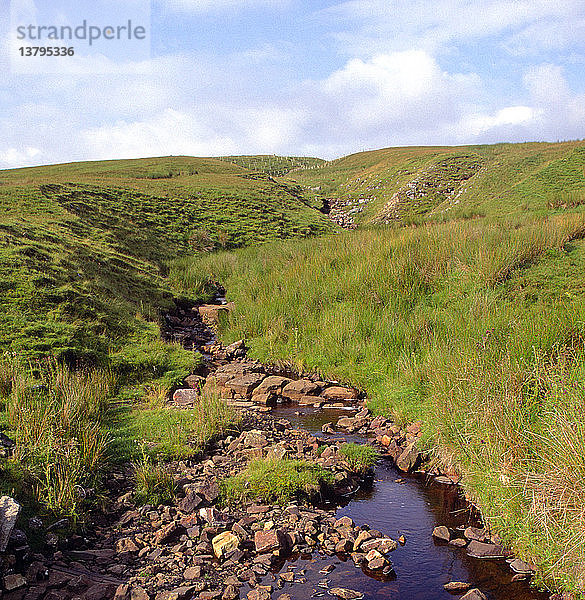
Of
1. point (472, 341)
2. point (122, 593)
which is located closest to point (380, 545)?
point (122, 593)

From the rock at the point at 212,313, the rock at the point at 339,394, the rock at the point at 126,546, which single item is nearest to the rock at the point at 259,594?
the rock at the point at 126,546

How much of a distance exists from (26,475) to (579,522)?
16.6 ft

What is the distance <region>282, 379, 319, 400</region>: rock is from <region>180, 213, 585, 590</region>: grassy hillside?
0.67 m

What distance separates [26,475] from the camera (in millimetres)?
5160

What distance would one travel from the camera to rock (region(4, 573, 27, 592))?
3.96 m

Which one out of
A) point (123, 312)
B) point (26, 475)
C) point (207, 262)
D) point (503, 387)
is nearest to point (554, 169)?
point (207, 262)

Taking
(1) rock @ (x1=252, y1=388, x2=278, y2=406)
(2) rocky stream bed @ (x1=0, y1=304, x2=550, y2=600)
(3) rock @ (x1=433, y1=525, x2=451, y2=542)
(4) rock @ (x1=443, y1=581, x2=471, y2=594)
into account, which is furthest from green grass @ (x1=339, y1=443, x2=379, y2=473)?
(1) rock @ (x1=252, y1=388, x2=278, y2=406)

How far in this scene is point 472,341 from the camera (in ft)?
24.2

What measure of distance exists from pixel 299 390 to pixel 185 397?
2.09 meters

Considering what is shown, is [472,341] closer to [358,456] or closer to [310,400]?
[358,456]

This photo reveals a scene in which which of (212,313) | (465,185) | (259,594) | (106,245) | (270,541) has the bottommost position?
(259,594)

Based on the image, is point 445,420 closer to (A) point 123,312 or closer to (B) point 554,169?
(A) point 123,312

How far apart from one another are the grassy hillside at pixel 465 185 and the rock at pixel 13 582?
772 inches

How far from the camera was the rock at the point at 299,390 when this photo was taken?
9.28 metres
